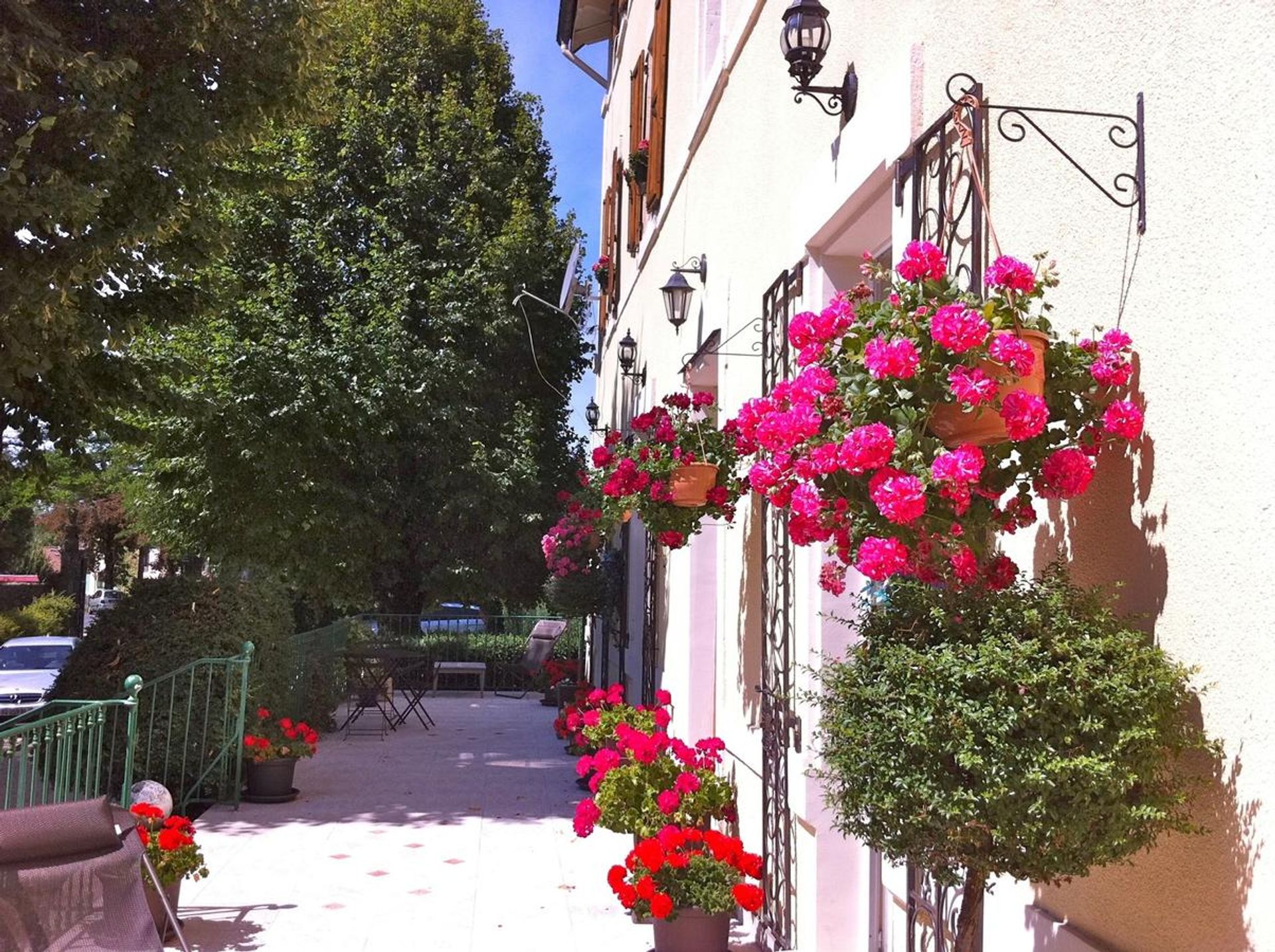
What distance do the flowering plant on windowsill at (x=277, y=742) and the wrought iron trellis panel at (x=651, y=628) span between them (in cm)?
263

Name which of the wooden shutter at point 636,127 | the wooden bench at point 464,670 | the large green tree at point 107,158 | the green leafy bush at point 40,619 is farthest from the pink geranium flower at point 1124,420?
the green leafy bush at point 40,619

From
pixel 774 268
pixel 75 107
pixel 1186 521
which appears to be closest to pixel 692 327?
pixel 774 268

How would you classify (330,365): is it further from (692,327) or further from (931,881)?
(931,881)

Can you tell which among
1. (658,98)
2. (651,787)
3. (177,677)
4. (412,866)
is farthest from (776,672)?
(658,98)

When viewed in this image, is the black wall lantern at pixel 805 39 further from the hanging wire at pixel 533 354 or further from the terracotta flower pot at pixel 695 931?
the hanging wire at pixel 533 354

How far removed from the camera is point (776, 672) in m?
5.05

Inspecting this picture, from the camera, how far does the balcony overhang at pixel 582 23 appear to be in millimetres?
15852

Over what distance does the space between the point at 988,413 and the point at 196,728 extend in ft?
25.8

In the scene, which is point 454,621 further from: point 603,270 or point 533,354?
point 603,270

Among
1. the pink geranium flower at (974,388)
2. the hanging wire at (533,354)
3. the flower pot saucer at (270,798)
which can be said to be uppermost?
the hanging wire at (533,354)

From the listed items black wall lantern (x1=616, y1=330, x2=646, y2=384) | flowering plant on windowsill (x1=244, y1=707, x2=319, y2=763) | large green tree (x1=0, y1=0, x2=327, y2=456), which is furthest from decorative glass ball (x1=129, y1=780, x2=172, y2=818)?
black wall lantern (x1=616, y1=330, x2=646, y2=384)

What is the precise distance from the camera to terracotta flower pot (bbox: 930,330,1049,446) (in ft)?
7.32

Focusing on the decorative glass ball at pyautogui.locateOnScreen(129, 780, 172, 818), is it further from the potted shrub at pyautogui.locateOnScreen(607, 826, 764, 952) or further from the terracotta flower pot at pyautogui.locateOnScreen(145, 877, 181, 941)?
the potted shrub at pyautogui.locateOnScreen(607, 826, 764, 952)

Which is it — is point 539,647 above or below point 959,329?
below
